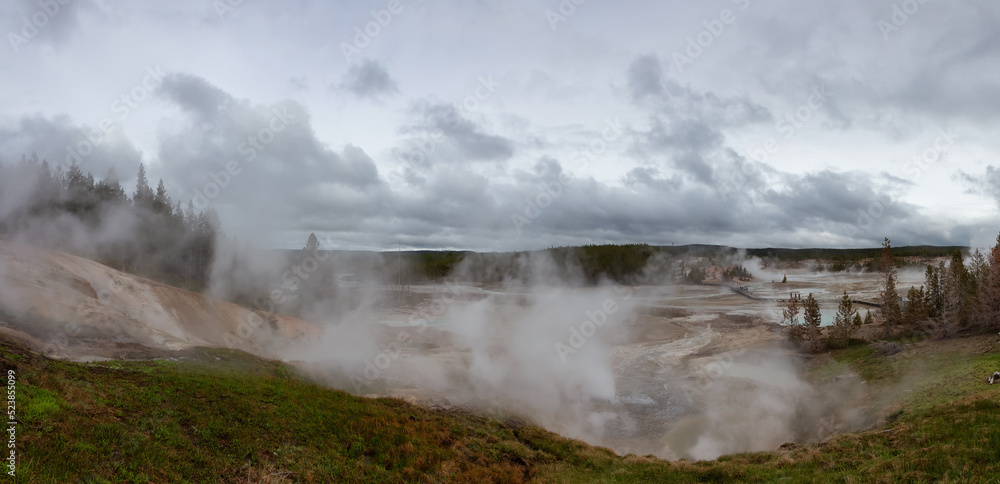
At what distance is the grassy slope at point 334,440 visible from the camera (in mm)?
8570

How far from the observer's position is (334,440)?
515 inches

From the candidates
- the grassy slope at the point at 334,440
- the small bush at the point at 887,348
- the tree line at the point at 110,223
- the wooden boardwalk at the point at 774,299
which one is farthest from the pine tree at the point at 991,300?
the tree line at the point at 110,223

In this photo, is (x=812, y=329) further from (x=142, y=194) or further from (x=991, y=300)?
(x=142, y=194)

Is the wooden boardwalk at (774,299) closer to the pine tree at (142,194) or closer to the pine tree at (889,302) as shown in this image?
the pine tree at (889,302)

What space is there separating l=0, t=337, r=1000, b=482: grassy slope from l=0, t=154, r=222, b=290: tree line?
42603 millimetres

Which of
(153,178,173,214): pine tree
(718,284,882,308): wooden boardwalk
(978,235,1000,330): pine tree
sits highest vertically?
(153,178,173,214): pine tree

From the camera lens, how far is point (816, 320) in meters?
34.4

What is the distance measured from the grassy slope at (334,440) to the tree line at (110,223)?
4260 cm

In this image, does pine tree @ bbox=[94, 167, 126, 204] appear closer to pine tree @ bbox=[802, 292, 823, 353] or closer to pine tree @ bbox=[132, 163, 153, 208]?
pine tree @ bbox=[132, 163, 153, 208]

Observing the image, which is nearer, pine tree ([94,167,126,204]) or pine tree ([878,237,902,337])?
pine tree ([878,237,902,337])

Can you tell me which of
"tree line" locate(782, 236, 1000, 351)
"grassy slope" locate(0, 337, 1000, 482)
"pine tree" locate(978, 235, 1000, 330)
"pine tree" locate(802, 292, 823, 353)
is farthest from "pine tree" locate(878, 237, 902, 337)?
"grassy slope" locate(0, 337, 1000, 482)

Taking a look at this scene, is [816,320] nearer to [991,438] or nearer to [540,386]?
[540,386]

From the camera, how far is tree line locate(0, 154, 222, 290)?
150 feet

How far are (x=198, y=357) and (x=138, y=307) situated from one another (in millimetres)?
13379
